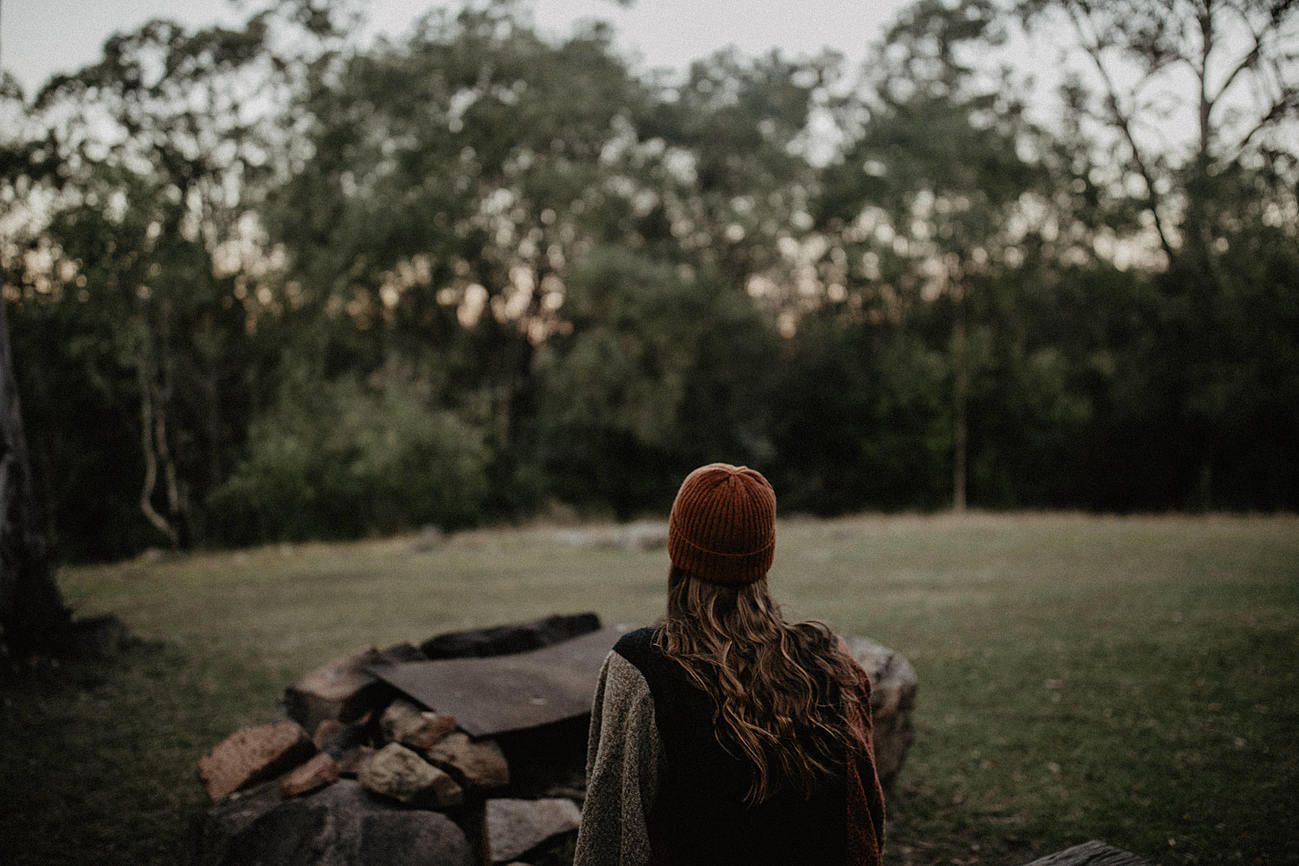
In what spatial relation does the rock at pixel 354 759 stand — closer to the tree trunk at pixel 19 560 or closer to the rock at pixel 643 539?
the tree trunk at pixel 19 560

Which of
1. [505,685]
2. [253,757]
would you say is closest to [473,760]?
[505,685]

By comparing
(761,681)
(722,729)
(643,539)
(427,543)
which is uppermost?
(761,681)

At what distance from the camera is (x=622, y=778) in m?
1.98

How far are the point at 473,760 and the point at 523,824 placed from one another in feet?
1.23

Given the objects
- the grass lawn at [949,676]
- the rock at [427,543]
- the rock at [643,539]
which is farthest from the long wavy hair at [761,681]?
the rock at [427,543]

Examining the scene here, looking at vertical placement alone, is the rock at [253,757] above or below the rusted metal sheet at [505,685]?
below

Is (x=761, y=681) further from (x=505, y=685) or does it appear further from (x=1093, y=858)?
(x=505, y=685)

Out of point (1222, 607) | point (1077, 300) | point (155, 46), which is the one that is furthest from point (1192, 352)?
point (155, 46)

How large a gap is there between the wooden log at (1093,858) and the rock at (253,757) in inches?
127

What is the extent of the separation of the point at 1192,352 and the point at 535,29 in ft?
67.0

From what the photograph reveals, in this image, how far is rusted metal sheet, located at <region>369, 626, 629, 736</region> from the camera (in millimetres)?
4012

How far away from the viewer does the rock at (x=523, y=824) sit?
11.6ft

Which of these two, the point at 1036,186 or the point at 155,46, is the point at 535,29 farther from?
the point at 1036,186

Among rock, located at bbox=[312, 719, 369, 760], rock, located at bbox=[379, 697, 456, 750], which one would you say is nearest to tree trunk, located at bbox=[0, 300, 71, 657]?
rock, located at bbox=[312, 719, 369, 760]
